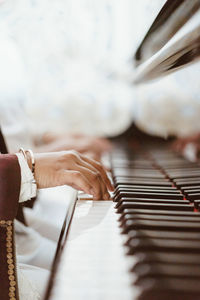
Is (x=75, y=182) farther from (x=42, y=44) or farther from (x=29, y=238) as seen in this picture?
(x=42, y=44)

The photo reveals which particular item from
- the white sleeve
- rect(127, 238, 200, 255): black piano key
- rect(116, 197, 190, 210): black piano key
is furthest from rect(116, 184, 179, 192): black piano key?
rect(127, 238, 200, 255): black piano key

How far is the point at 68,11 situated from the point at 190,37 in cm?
171

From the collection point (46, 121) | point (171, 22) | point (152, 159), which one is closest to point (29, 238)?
point (152, 159)

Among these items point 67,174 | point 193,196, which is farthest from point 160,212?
point 67,174

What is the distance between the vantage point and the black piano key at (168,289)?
19.7 inches

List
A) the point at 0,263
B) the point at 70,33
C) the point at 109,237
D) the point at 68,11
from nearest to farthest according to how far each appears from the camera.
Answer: the point at 109,237, the point at 0,263, the point at 68,11, the point at 70,33

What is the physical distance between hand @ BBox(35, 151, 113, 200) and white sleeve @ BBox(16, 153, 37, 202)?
39mm

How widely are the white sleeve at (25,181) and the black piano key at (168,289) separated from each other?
1.52 ft

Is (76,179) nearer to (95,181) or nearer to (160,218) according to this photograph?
(95,181)

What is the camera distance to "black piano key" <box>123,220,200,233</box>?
72 centimetres

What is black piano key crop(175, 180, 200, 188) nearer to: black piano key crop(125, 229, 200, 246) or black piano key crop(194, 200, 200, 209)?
black piano key crop(194, 200, 200, 209)

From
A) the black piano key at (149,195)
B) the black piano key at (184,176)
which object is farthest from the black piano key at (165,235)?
the black piano key at (184,176)

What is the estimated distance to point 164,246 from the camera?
2.08 feet

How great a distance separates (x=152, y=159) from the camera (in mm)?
1567
